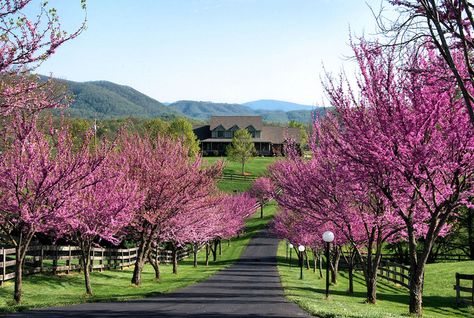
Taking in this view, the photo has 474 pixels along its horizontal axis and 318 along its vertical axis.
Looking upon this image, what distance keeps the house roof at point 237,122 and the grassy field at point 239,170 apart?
8.79 m

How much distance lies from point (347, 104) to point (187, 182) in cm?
1103

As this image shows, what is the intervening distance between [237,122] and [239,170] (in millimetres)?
20802

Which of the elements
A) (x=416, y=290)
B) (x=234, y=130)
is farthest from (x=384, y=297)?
(x=234, y=130)

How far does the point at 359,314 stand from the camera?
13.3 m

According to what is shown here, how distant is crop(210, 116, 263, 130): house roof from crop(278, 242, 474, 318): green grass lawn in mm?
86596

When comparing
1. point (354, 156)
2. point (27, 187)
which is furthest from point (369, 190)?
point (27, 187)

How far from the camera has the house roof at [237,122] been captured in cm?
12469

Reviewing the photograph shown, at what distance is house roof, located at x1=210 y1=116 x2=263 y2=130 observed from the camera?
4909 inches

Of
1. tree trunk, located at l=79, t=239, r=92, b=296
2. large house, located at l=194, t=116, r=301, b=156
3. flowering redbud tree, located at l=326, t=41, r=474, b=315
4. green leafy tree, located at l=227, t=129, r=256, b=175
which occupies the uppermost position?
large house, located at l=194, t=116, r=301, b=156

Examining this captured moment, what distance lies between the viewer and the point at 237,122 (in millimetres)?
125562

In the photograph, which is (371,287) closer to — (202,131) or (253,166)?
(253,166)

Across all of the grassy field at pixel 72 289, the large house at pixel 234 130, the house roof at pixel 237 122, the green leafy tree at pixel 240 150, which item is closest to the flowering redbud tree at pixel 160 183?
the grassy field at pixel 72 289

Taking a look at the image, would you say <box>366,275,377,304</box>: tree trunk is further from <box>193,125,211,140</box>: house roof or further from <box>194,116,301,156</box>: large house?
<box>193,125,211,140</box>: house roof

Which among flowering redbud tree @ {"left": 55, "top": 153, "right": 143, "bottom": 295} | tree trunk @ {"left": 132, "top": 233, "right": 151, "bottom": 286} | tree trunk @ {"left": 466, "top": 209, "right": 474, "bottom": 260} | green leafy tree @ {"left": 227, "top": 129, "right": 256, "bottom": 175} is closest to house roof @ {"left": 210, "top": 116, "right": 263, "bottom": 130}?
green leafy tree @ {"left": 227, "top": 129, "right": 256, "bottom": 175}
